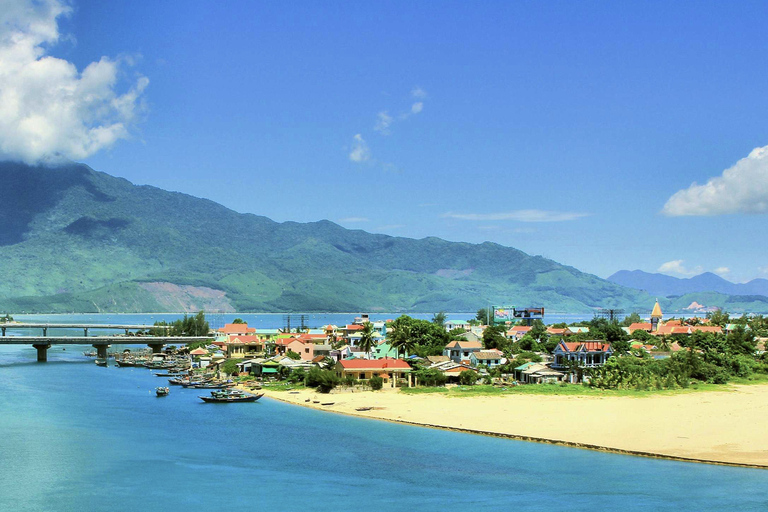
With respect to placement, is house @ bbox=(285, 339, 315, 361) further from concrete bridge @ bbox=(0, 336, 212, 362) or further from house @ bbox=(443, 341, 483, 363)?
concrete bridge @ bbox=(0, 336, 212, 362)

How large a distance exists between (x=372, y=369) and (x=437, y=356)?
45.8 ft

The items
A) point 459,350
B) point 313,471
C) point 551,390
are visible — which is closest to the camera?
point 313,471

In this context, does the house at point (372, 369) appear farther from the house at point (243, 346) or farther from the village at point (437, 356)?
the house at point (243, 346)

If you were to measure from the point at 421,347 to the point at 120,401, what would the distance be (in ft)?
122

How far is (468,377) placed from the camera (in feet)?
252

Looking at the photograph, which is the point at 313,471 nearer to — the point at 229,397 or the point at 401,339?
the point at 229,397

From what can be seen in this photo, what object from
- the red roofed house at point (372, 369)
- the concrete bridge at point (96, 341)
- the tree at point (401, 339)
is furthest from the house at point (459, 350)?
the concrete bridge at point (96, 341)

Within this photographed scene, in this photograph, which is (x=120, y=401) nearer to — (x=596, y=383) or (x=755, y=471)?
(x=596, y=383)

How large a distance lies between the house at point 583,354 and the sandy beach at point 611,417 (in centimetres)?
1336

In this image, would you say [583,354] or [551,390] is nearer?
[551,390]

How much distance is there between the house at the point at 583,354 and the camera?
269 ft

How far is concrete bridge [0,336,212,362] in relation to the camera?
12925cm

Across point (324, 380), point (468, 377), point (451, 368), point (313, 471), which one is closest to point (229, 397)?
point (324, 380)

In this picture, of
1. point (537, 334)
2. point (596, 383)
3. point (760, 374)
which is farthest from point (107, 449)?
point (537, 334)
